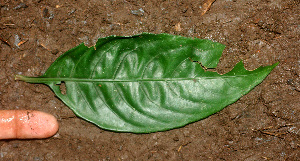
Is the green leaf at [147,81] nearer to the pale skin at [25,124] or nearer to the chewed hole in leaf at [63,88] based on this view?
the chewed hole in leaf at [63,88]

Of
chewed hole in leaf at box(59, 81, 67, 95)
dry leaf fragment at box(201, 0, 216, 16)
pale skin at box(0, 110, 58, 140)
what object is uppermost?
dry leaf fragment at box(201, 0, 216, 16)

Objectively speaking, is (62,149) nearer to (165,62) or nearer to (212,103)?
(165,62)

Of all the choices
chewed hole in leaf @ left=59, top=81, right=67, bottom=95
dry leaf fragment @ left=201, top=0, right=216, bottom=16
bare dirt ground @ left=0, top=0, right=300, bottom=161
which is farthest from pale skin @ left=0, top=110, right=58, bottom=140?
dry leaf fragment @ left=201, top=0, right=216, bottom=16

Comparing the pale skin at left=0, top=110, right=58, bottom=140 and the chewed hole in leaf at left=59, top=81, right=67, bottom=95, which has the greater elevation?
the chewed hole in leaf at left=59, top=81, right=67, bottom=95

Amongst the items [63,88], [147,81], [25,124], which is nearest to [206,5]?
[147,81]

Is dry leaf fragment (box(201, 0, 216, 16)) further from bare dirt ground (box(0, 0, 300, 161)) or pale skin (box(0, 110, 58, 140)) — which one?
pale skin (box(0, 110, 58, 140))

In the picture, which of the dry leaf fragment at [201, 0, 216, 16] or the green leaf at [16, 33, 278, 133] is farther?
the dry leaf fragment at [201, 0, 216, 16]

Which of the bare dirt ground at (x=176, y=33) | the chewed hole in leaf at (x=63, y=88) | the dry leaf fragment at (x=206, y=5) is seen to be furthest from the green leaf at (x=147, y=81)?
the dry leaf fragment at (x=206, y=5)

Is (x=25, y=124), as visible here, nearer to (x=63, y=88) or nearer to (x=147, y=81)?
(x=63, y=88)

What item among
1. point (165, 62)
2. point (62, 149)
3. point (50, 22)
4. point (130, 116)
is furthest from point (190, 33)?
point (62, 149)
